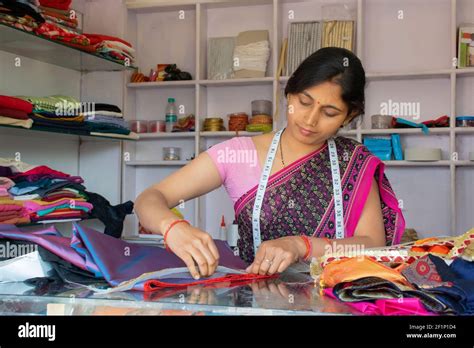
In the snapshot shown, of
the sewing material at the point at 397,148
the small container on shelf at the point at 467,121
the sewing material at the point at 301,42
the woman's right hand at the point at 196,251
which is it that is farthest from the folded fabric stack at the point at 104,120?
the woman's right hand at the point at 196,251

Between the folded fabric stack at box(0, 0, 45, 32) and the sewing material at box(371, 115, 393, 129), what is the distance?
210 cm

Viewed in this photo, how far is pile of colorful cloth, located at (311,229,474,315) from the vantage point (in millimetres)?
892

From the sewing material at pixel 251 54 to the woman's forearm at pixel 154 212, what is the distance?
2547 millimetres

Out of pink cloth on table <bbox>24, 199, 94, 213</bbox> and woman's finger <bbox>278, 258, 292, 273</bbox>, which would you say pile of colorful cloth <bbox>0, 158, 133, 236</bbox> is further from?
woman's finger <bbox>278, 258, 292, 273</bbox>

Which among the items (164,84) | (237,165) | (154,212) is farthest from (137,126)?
(154,212)

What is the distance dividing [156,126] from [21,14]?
5.27 ft

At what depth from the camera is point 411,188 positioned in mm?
4004

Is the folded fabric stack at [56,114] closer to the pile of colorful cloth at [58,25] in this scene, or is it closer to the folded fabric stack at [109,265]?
the pile of colorful cloth at [58,25]

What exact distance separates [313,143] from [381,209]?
0.29 meters

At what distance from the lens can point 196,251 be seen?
1209 mm

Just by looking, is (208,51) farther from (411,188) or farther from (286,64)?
(411,188)

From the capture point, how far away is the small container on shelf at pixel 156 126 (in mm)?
4273

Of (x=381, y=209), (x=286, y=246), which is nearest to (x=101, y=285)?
(x=286, y=246)

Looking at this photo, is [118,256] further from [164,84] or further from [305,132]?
[164,84]
